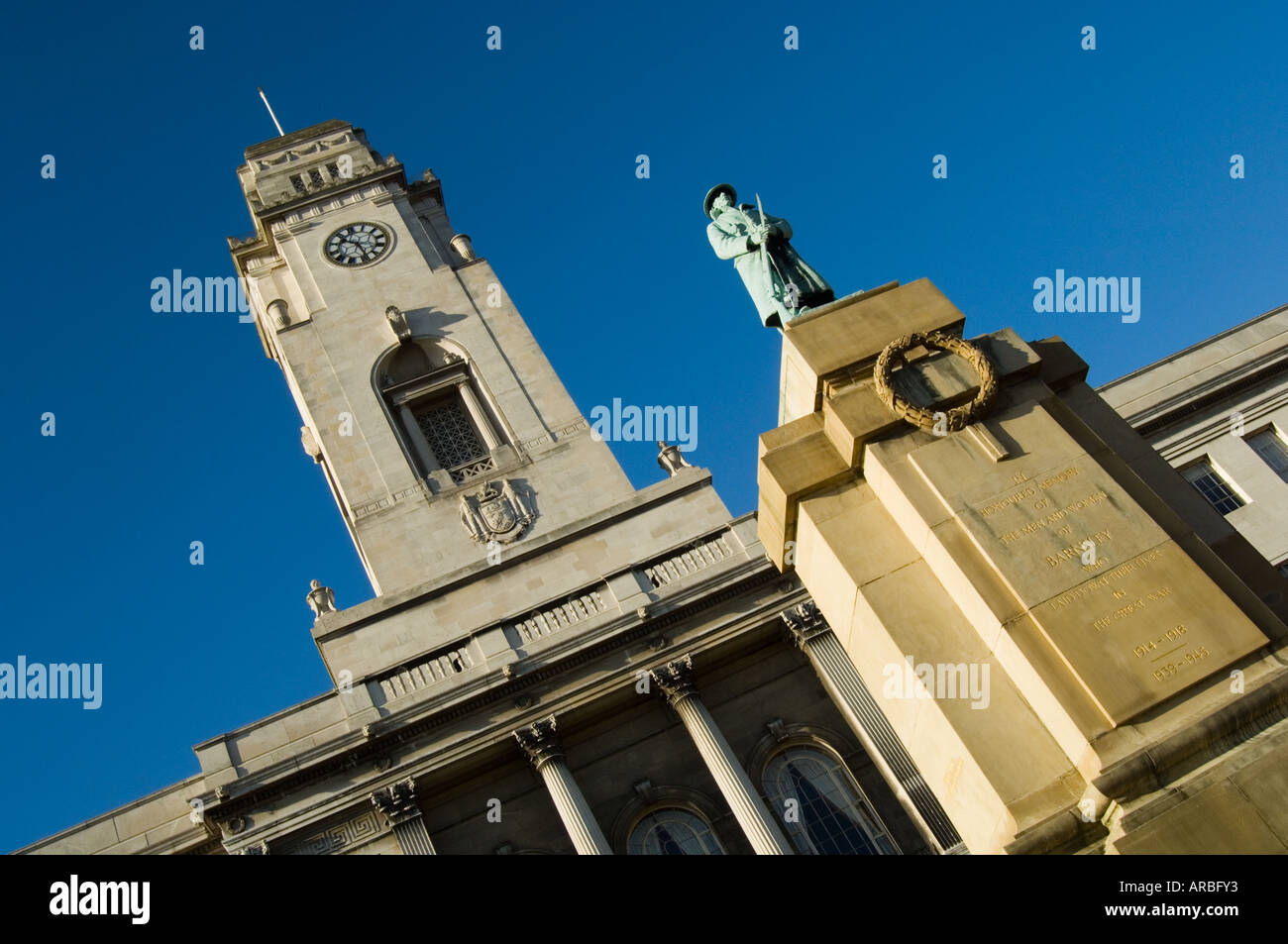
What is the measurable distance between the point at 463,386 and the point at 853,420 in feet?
86.4

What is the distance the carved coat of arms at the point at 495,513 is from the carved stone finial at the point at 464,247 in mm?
11026

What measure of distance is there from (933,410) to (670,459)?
21.3 metres

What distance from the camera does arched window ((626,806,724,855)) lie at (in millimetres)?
24328

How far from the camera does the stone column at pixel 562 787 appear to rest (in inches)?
914

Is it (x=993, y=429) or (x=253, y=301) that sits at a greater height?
(x=253, y=301)

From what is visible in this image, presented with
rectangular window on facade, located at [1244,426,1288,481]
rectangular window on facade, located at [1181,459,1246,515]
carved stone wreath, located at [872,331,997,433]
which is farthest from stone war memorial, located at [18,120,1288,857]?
rectangular window on facade, located at [1244,426,1288,481]

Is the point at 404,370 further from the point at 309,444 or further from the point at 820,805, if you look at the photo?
the point at 820,805

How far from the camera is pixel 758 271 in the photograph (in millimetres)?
15477

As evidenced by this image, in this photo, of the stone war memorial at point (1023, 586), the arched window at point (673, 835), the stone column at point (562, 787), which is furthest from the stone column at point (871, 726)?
the stone war memorial at point (1023, 586)

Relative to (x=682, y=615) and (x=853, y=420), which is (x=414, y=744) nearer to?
(x=682, y=615)

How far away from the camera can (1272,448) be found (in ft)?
105

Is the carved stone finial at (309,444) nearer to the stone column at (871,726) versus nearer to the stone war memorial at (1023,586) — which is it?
the stone column at (871,726)

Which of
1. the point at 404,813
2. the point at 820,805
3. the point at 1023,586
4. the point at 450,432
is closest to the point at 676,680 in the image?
the point at 820,805
